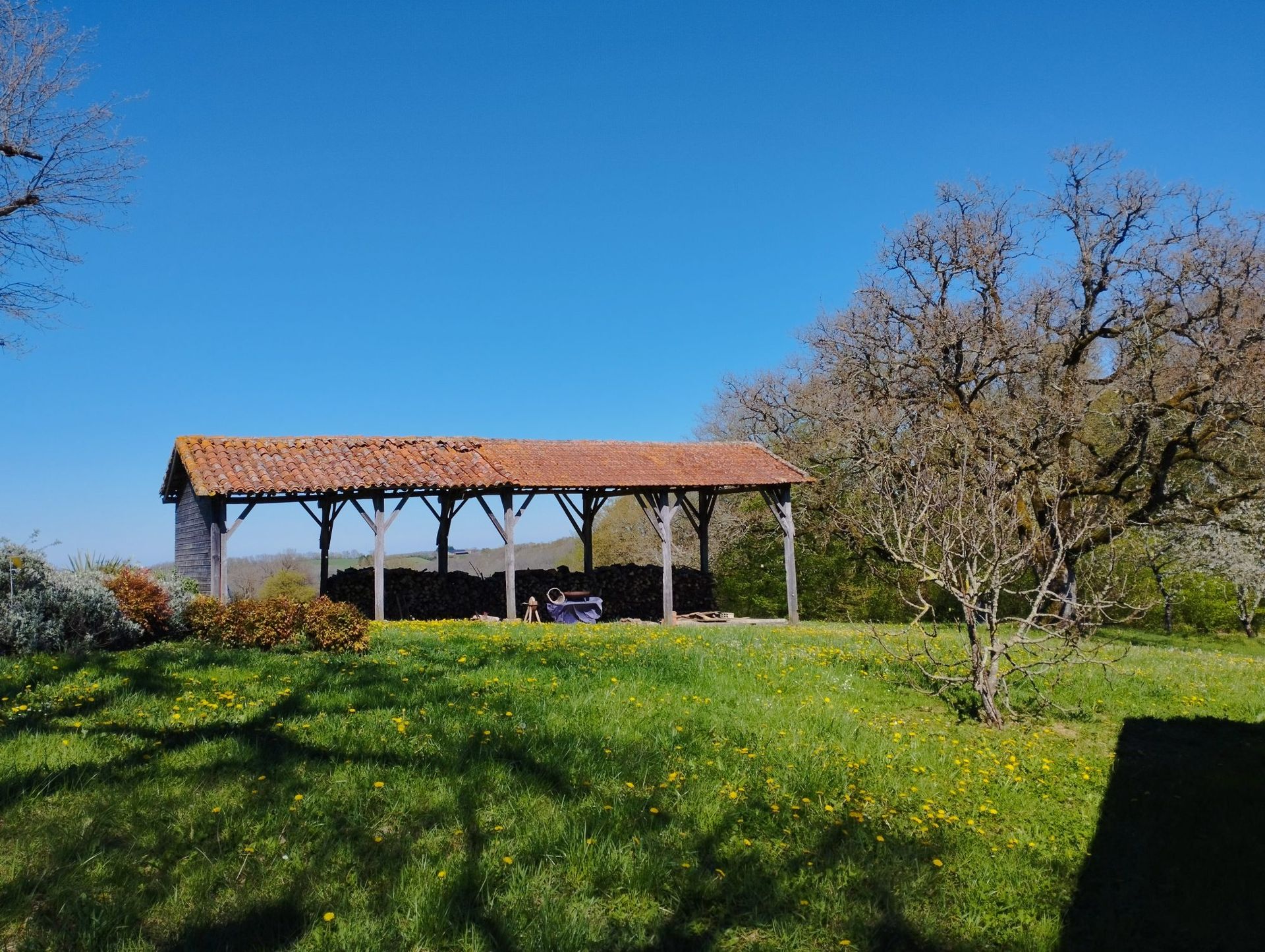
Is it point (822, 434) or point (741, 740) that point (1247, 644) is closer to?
point (822, 434)

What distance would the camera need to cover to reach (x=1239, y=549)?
20484 millimetres

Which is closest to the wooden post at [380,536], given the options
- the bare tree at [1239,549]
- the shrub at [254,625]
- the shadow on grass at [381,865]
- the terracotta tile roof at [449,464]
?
the terracotta tile roof at [449,464]

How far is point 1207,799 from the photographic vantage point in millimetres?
5496

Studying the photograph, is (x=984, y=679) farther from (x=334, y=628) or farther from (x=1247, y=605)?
(x=1247, y=605)

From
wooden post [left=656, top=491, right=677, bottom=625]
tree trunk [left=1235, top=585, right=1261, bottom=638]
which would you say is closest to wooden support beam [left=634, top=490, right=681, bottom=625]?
wooden post [left=656, top=491, right=677, bottom=625]

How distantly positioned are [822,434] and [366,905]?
22524mm

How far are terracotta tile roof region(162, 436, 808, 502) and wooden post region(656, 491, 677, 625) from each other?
20.7 inches

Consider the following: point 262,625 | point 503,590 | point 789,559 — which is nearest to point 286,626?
point 262,625

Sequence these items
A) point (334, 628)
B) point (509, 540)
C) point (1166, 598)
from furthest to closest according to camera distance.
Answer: point (1166, 598) < point (509, 540) < point (334, 628)

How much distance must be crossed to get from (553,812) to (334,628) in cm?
627

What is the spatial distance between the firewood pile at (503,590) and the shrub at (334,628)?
8.13 m

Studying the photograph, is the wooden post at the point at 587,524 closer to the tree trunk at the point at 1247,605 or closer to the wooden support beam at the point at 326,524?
the wooden support beam at the point at 326,524

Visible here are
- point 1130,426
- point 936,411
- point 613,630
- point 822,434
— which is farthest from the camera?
point 822,434

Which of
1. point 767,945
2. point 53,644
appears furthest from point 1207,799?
point 53,644
